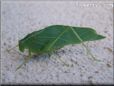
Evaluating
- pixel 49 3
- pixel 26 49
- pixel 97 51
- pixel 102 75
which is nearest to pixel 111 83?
pixel 102 75

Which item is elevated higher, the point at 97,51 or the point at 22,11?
the point at 22,11

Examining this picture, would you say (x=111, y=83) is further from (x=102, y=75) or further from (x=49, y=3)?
(x=49, y=3)
